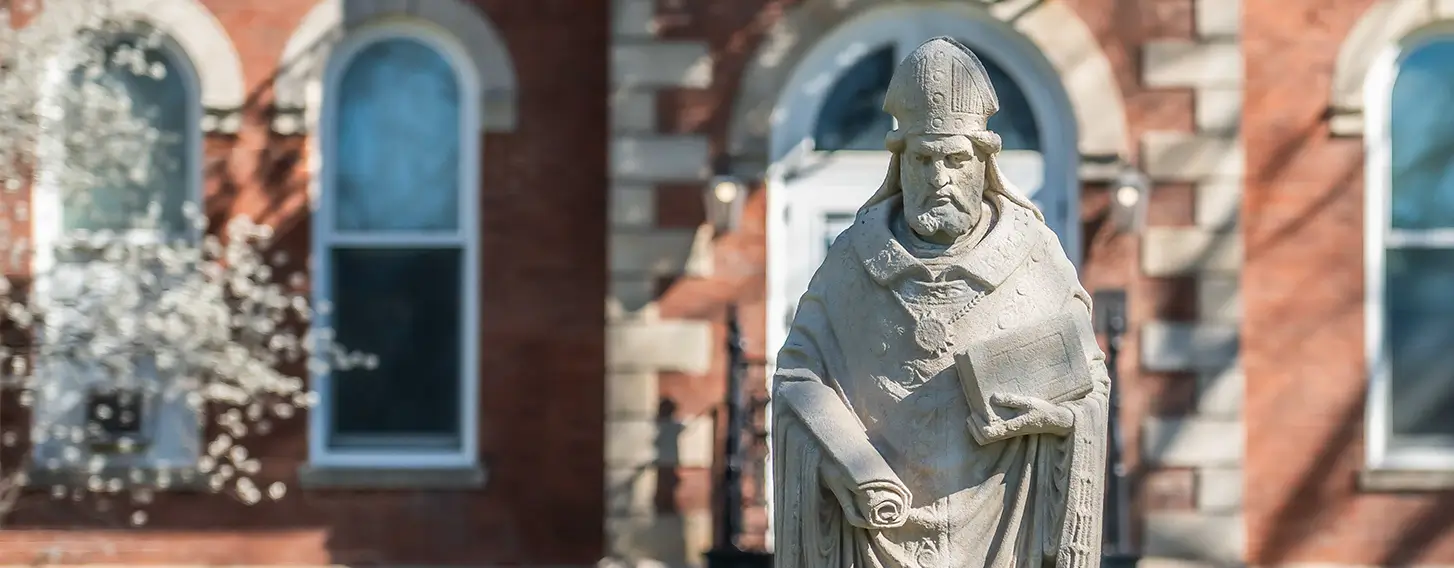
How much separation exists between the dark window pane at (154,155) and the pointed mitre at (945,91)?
275 inches

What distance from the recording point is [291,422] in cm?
1040

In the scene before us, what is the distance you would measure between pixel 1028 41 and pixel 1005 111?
43 centimetres

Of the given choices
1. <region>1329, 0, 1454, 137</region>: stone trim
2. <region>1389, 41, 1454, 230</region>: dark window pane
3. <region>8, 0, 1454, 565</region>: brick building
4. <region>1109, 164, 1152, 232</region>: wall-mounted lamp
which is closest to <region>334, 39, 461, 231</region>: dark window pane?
Result: <region>8, 0, 1454, 565</region>: brick building

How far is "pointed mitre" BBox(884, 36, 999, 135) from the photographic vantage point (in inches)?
173

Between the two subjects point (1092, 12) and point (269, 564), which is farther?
point (269, 564)

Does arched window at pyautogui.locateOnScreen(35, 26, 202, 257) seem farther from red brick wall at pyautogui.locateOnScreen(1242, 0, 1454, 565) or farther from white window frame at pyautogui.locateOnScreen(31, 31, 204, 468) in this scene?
red brick wall at pyautogui.locateOnScreen(1242, 0, 1454, 565)

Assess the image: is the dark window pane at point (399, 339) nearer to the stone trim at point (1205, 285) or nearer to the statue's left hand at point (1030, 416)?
the stone trim at point (1205, 285)

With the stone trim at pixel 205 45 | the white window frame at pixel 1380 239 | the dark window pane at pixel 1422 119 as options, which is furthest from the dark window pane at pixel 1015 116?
the stone trim at pixel 205 45

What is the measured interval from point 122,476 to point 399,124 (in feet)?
8.15

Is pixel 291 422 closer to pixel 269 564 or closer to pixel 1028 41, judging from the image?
pixel 269 564

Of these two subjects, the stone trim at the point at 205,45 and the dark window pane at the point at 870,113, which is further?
the stone trim at the point at 205,45

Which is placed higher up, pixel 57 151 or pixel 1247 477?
pixel 57 151

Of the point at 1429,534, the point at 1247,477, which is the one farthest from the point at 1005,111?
the point at 1429,534

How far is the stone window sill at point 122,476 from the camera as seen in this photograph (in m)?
10.3
